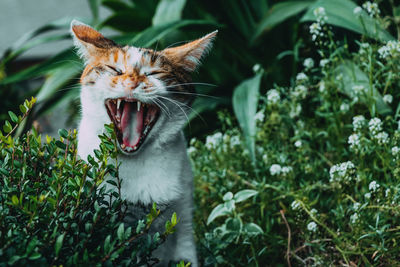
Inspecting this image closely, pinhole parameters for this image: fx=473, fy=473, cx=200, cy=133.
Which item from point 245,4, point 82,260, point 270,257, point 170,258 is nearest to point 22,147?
point 82,260

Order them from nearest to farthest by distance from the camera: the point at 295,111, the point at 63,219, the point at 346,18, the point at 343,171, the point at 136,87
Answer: the point at 63,219, the point at 136,87, the point at 343,171, the point at 295,111, the point at 346,18

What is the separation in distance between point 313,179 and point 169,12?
4.01ft

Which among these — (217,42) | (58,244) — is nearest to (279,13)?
(217,42)

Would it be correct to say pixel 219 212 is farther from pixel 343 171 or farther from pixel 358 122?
pixel 358 122

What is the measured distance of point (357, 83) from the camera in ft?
6.61

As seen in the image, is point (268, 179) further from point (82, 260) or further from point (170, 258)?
point (82, 260)

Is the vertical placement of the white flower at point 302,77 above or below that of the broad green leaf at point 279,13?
below

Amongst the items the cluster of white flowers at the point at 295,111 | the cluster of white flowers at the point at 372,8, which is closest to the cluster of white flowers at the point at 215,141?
the cluster of white flowers at the point at 295,111

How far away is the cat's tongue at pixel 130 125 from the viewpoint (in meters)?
1.22

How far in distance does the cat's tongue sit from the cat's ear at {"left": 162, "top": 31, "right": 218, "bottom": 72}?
0.22 metres

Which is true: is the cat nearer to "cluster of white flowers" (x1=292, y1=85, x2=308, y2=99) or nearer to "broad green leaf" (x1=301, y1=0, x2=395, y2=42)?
"cluster of white flowers" (x1=292, y1=85, x2=308, y2=99)

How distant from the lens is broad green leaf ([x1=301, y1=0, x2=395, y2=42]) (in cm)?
211

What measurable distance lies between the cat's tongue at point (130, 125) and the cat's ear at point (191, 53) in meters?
0.22

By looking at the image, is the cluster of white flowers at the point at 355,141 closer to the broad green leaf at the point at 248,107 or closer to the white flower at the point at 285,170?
the white flower at the point at 285,170
